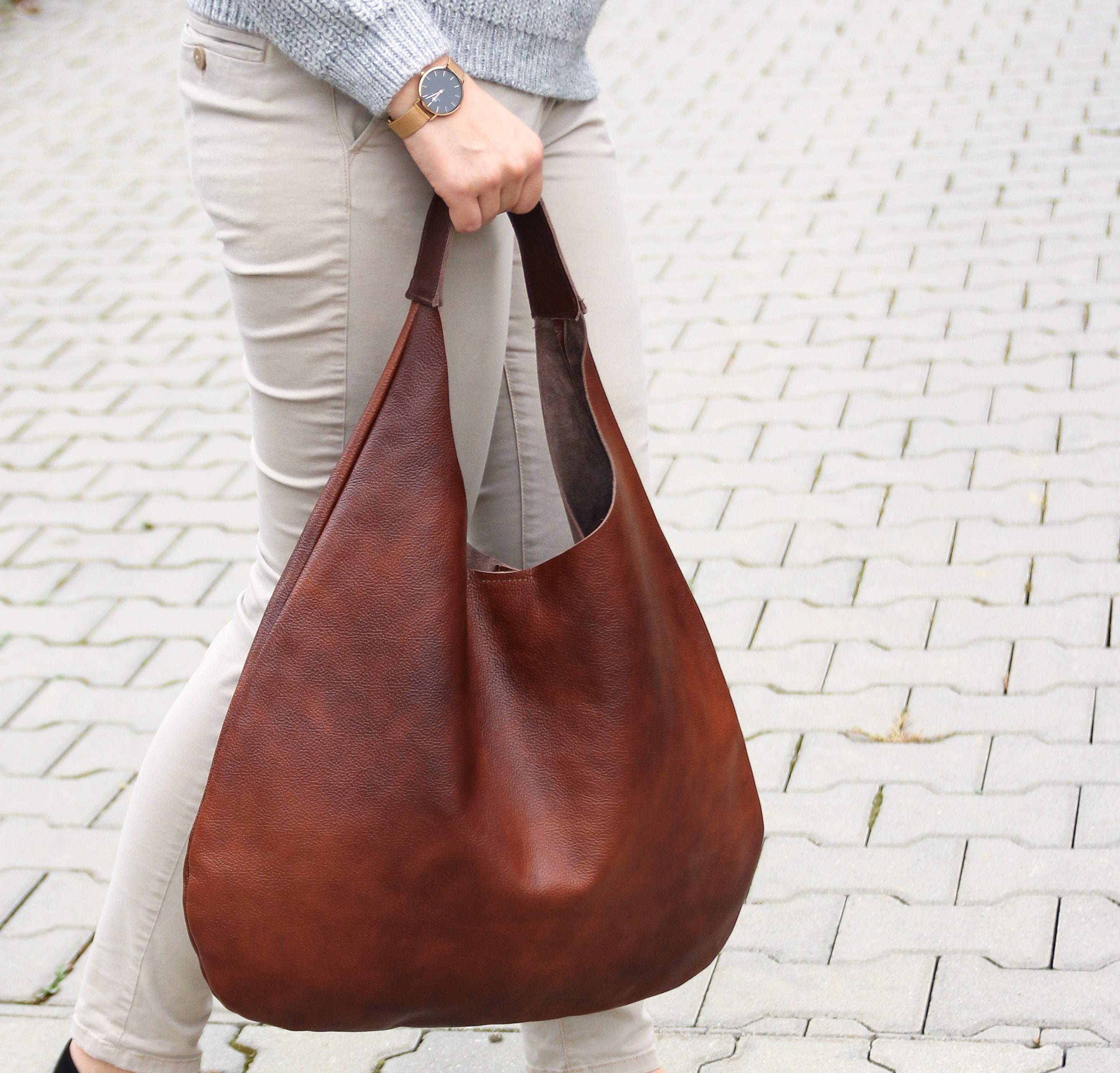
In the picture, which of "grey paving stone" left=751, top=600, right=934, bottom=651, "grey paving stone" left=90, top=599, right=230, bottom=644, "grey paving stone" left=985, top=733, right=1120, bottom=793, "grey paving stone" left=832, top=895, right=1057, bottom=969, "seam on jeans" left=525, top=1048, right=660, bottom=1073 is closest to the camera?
"seam on jeans" left=525, top=1048, right=660, bottom=1073

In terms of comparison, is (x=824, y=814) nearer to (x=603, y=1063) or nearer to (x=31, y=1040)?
(x=603, y=1063)

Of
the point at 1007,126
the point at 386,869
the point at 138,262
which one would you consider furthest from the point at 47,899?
the point at 1007,126

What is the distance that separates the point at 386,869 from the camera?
4.35 feet

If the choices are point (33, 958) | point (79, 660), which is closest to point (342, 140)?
point (33, 958)

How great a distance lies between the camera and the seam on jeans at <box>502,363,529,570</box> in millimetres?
1675

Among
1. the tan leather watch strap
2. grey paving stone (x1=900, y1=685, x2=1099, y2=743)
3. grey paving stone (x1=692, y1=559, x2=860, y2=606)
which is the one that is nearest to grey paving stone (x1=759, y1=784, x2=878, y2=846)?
grey paving stone (x1=900, y1=685, x2=1099, y2=743)

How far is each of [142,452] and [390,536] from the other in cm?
293

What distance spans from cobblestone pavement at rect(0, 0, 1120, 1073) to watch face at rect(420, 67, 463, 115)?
1.27 meters

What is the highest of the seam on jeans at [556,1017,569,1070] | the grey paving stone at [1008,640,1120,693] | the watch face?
the watch face

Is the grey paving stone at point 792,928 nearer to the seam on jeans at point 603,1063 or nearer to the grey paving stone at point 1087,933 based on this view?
the grey paving stone at point 1087,933

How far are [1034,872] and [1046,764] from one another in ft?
0.94

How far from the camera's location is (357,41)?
4.29ft

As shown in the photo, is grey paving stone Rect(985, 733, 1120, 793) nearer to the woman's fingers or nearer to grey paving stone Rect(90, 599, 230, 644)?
the woman's fingers

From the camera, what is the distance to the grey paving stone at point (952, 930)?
2096 mm
